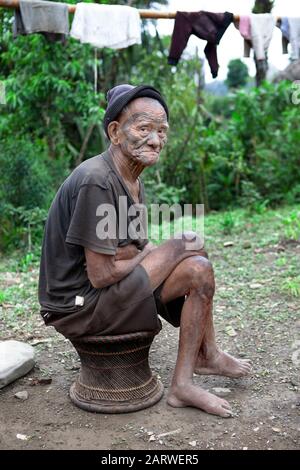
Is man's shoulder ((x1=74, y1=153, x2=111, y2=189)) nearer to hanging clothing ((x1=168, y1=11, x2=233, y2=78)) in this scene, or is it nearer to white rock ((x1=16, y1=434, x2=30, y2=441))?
white rock ((x1=16, y1=434, x2=30, y2=441))

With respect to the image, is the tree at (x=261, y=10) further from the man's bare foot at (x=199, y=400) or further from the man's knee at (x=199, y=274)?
the man's bare foot at (x=199, y=400)

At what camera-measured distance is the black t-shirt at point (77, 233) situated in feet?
8.92

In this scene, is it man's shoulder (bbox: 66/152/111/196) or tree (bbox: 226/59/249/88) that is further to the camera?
tree (bbox: 226/59/249/88)

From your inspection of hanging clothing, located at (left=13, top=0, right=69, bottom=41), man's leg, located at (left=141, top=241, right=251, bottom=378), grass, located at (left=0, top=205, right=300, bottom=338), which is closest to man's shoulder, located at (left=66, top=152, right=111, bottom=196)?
man's leg, located at (left=141, top=241, right=251, bottom=378)

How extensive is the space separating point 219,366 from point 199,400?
36 centimetres

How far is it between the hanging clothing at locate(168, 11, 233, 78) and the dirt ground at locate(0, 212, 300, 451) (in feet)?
8.69

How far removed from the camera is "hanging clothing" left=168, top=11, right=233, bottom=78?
5.66 metres

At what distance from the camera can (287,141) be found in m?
9.40

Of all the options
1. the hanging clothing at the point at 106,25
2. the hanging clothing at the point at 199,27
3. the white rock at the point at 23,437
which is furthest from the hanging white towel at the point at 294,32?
the white rock at the point at 23,437

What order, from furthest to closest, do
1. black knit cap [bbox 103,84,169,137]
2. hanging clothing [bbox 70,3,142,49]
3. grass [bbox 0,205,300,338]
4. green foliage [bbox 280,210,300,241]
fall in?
1. green foliage [bbox 280,210,300,241]
2. hanging clothing [bbox 70,3,142,49]
3. grass [bbox 0,205,300,338]
4. black knit cap [bbox 103,84,169,137]

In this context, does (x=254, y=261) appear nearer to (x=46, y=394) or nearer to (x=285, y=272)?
(x=285, y=272)

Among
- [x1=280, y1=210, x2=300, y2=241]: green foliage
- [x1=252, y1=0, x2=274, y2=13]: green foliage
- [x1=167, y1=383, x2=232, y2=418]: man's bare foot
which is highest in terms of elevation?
[x1=252, y1=0, x2=274, y2=13]: green foliage
